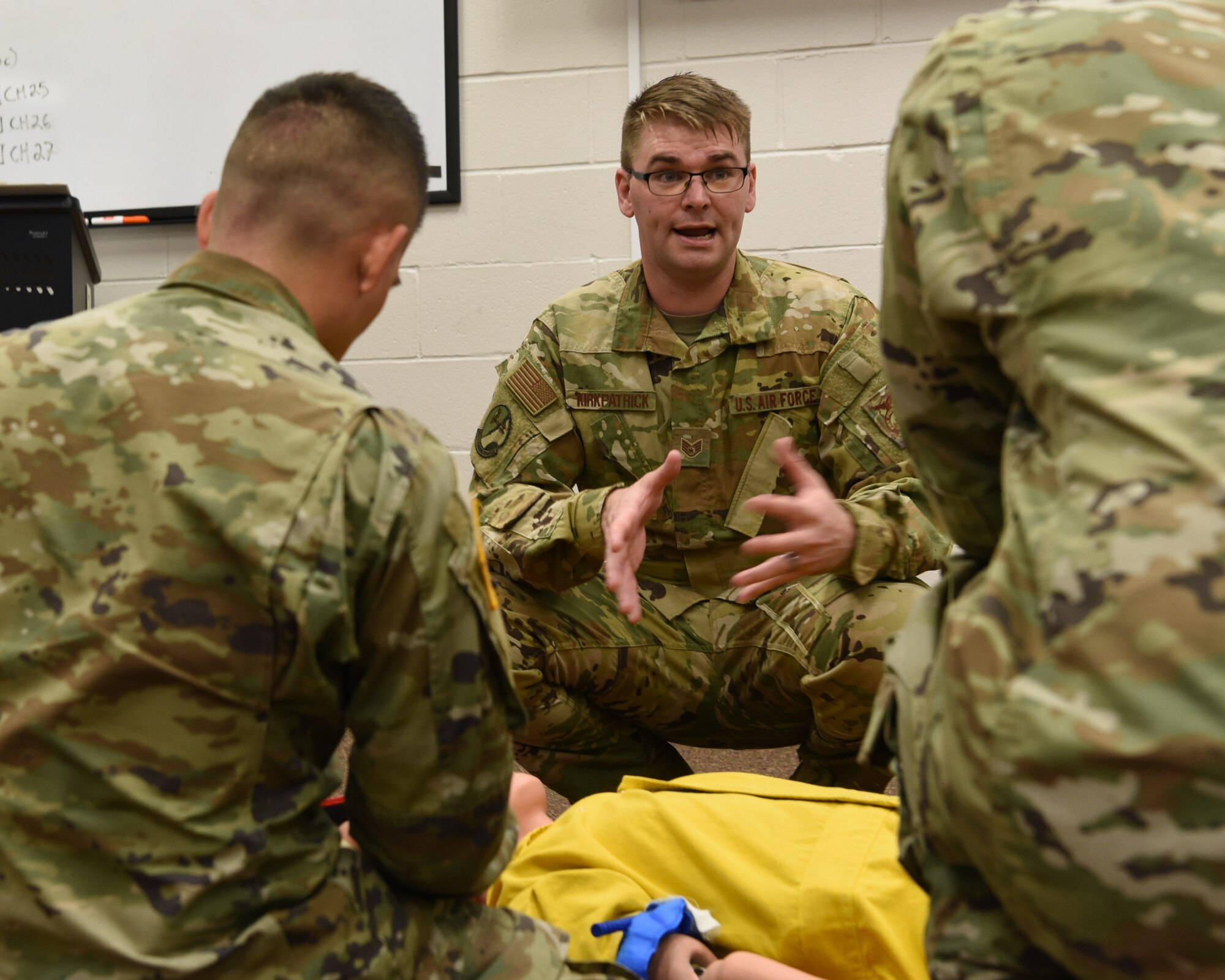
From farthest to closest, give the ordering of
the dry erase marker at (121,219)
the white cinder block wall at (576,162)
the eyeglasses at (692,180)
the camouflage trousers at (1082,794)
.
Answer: the dry erase marker at (121,219) → the white cinder block wall at (576,162) → the eyeglasses at (692,180) → the camouflage trousers at (1082,794)

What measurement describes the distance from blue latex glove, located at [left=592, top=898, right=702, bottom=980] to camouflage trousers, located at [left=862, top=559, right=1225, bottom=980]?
21.5 inches

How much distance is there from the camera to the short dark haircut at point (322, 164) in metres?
1.01

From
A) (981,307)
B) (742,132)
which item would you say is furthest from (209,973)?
(742,132)

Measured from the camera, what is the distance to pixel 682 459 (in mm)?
1967

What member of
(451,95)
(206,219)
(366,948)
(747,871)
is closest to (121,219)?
(451,95)

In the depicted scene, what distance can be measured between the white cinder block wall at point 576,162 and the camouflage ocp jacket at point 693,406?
2.23 ft

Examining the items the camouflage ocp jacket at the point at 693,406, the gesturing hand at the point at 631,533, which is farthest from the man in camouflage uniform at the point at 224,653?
the camouflage ocp jacket at the point at 693,406

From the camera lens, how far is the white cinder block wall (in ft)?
8.86

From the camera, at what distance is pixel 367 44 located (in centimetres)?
278

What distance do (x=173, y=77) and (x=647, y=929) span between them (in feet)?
7.83

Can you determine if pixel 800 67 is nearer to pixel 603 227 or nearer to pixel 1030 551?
pixel 603 227

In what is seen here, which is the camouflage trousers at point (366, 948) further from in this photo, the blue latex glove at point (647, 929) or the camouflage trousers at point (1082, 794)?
the camouflage trousers at point (1082, 794)

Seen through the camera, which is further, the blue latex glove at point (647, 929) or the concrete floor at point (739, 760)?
the concrete floor at point (739, 760)

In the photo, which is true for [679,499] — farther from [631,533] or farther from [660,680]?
[631,533]
